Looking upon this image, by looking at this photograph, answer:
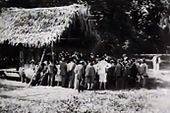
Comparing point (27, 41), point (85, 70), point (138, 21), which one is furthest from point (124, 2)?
point (27, 41)

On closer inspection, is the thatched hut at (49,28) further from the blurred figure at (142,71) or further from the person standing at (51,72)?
the blurred figure at (142,71)

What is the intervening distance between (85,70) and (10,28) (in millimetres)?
1018

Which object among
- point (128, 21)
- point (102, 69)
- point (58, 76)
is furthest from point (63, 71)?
point (128, 21)

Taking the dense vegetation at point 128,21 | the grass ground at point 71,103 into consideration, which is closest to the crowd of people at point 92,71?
the dense vegetation at point 128,21

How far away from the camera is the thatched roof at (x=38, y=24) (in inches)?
163

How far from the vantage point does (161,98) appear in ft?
9.58

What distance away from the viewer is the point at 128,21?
149 inches

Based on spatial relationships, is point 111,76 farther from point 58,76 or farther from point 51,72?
point 51,72

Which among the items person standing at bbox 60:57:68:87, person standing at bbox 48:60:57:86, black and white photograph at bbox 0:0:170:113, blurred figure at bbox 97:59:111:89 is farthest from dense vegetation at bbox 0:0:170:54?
person standing at bbox 48:60:57:86

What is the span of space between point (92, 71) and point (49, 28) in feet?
2.26

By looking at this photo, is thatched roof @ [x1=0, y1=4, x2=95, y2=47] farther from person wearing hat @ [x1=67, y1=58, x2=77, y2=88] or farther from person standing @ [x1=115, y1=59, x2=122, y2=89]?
person standing @ [x1=115, y1=59, x2=122, y2=89]

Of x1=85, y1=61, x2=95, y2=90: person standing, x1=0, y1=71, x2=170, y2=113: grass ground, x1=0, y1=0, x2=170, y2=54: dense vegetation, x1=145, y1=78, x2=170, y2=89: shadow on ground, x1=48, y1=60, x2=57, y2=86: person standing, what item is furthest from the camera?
x1=85, y1=61, x2=95, y2=90: person standing

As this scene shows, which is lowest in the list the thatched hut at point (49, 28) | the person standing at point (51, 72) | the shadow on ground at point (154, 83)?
the shadow on ground at point (154, 83)

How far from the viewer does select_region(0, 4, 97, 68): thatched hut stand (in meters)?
4.14
